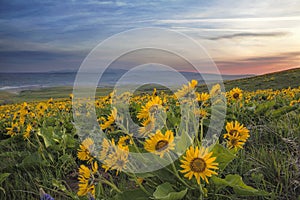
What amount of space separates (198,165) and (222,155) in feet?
1.20

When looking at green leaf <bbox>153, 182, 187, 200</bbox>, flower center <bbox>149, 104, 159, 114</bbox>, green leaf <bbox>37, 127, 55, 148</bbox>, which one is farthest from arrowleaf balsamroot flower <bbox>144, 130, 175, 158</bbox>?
green leaf <bbox>37, 127, 55, 148</bbox>

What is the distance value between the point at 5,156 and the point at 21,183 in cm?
77

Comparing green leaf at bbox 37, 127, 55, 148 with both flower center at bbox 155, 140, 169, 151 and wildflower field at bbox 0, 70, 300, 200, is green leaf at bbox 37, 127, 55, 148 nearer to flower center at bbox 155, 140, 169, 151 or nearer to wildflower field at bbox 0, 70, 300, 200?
wildflower field at bbox 0, 70, 300, 200

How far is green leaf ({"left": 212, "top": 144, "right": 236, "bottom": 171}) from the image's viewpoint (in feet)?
6.98

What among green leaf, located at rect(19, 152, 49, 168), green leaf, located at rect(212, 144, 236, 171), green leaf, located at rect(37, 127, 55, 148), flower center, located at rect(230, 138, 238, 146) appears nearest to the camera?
green leaf, located at rect(212, 144, 236, 171)

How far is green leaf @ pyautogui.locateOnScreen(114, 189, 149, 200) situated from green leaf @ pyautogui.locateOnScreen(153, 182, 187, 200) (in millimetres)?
198

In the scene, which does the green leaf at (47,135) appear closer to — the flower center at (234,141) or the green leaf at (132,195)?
the green leaf at (132,195)

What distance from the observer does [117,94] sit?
Answer: 5.36 metres

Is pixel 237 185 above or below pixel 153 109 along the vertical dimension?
below

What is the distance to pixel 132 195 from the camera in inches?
86.4

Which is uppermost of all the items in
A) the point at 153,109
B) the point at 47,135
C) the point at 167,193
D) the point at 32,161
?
the point at 153,109

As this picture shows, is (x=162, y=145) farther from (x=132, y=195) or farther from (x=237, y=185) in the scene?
(x=237, y=185)

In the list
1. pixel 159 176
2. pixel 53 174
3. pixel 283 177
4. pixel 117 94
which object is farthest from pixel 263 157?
pixel 117 94

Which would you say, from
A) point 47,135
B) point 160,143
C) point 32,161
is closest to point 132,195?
point 160,143
